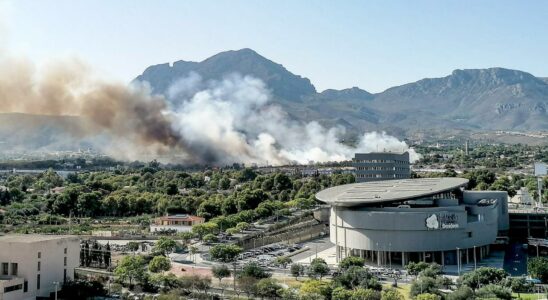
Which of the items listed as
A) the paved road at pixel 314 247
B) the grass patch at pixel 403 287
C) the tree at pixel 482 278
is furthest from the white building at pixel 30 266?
the tree at pixel 482 278

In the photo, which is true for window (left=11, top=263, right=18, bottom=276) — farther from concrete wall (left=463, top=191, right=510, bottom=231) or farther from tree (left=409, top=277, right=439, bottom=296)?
concrete wall (left=463, top=191, right=510, bottom=231)

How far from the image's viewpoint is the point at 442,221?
196 ft

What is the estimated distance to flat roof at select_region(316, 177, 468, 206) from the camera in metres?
61.9

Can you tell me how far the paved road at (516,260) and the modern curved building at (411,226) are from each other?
9.07ft

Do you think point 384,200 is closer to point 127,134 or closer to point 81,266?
point 81,266

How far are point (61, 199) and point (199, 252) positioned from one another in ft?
136

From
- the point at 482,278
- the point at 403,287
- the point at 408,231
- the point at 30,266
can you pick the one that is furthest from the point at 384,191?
the point at 30,266

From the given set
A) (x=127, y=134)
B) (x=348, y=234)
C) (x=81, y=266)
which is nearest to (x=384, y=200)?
(x=348, y=234)

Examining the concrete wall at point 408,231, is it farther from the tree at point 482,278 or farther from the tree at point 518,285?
the tree at point 518,285

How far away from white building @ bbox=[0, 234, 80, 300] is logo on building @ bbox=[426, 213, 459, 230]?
3393 centimetres

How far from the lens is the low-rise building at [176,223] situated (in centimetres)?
8462

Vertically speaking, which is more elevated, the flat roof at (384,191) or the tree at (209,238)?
the flat roof at (384,191)

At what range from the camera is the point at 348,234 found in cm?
6325

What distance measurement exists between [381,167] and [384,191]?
41.5m
